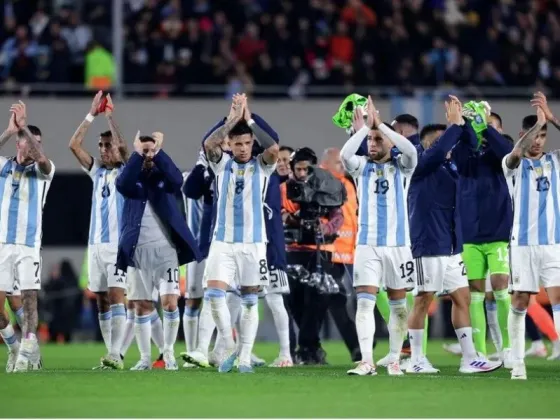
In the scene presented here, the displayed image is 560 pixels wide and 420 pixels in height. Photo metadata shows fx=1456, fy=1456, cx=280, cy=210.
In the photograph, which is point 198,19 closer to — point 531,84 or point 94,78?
point 94,78

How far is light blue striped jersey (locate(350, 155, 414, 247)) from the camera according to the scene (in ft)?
43.3

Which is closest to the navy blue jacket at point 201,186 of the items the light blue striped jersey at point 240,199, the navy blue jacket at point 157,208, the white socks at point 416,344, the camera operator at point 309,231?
the navy blue jacket at point 157,208

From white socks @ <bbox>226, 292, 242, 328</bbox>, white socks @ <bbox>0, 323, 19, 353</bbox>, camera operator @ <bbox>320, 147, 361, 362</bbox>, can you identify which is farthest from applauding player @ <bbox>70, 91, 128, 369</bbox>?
camera operator @ <bbox>320, 147, 361, 362</bbox>

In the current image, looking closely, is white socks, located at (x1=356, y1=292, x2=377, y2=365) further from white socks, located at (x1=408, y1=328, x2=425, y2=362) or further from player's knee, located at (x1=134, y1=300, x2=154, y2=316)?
player's knee, located at (x1=134, y1=300, x2=154, y2=316)

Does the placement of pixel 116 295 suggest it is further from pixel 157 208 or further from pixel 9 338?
pixel 9 338

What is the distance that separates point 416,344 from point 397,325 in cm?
59

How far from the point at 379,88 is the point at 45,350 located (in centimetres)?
946

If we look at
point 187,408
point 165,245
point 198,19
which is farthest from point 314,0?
point 187,408

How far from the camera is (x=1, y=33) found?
87.8 feet

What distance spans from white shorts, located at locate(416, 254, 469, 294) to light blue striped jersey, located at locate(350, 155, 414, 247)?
574 mm

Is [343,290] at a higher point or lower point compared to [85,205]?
lower

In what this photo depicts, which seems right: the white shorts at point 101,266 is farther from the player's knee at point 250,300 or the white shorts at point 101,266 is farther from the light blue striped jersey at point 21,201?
the player's knee at point 250,300

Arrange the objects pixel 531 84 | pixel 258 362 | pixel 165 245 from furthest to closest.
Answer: pixel 531 84 < pixel 258 362 < pixel 165 245

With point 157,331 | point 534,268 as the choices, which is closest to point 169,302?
point 157,331
